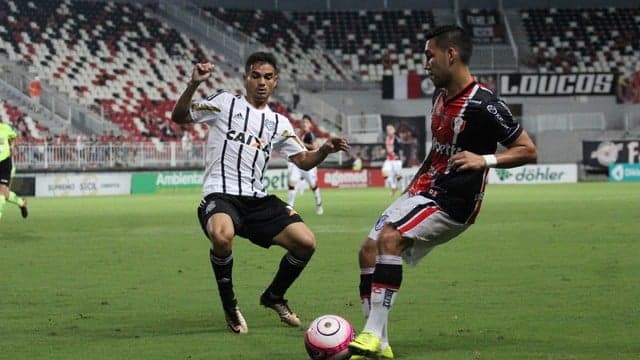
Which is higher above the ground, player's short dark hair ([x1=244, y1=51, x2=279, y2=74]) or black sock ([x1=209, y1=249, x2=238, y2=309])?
player's short dark hair ([x1=244, y1=51, x2=279, y2=74])

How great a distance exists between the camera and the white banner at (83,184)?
138 ft

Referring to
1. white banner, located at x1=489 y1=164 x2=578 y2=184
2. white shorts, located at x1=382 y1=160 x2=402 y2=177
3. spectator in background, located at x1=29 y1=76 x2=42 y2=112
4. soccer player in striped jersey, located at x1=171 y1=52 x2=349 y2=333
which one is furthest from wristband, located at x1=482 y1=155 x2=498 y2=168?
white banner, located at x1=489 y1=164 x2=578 y2=184

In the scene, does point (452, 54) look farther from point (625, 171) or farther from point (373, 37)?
point (373, 37)

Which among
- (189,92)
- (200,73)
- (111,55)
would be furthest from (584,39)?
(200,73)

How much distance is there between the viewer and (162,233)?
2214 cm

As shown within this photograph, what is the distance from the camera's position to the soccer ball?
7949 millimetres

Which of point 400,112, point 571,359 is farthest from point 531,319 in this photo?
point 400,112

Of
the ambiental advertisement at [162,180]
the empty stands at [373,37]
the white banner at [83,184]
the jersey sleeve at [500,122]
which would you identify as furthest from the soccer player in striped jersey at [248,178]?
→ the empty stands at [373,37]

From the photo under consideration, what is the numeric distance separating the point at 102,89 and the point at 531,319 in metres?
43.0

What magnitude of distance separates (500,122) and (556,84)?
49596mm

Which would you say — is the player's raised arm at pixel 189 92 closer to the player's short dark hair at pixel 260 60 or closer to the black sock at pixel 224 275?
the player's short dark hair at pixel 260 60

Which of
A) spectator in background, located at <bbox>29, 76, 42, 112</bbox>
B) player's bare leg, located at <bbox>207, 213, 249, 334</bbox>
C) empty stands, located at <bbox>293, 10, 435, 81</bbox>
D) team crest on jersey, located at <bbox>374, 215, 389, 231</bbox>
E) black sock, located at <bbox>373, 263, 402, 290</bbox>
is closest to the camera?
black sock, located at <bbox>373, 263, 402, 290</bbox>

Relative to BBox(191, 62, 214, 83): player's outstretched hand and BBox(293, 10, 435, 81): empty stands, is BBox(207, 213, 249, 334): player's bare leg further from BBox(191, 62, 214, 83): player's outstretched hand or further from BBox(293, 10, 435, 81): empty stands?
BBox(293, 10, 435, 81): empty stands

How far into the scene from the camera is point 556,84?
5647 cm
